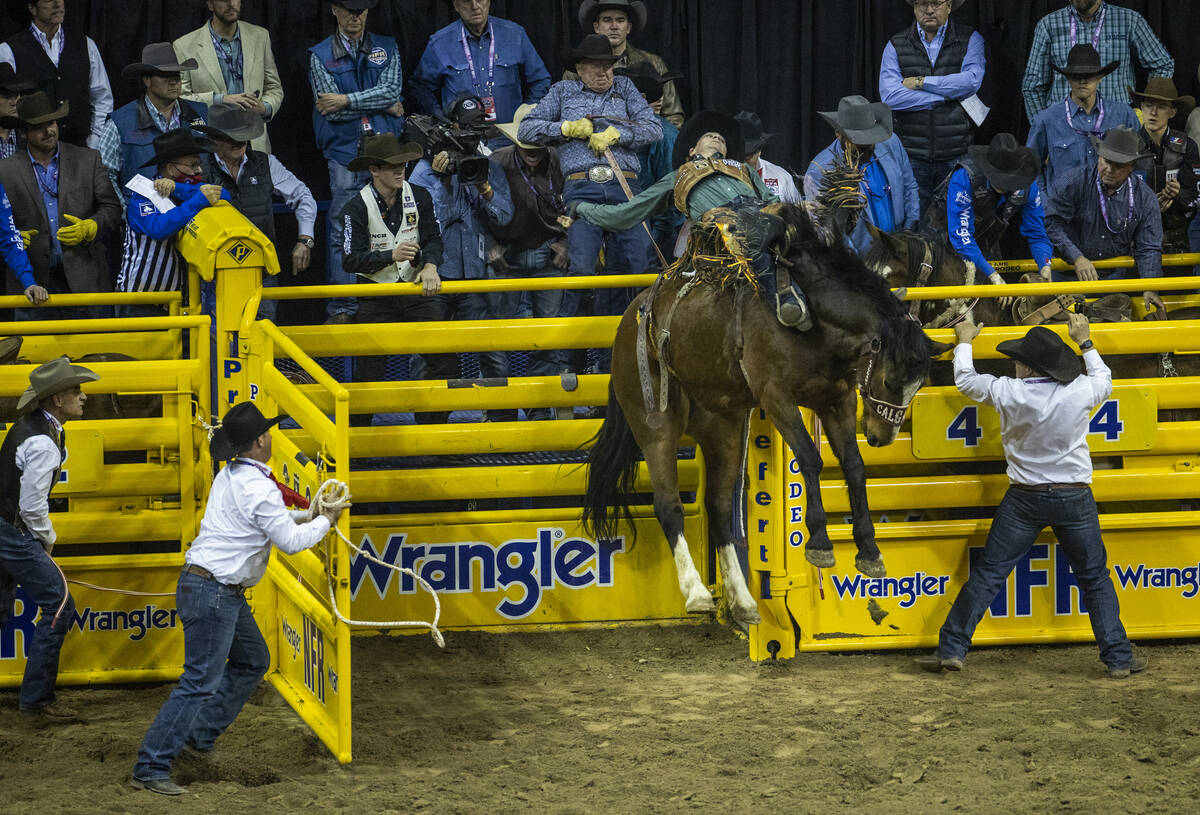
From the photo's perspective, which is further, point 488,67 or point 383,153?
point 488,67

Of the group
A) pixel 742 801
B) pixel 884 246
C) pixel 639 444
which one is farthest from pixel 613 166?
pixel 742 801

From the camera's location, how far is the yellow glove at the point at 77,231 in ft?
26.8

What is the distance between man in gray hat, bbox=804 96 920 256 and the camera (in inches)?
342

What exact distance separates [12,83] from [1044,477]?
610cm

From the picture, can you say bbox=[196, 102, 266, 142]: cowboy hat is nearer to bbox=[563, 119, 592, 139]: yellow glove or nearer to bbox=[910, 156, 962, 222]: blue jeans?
bbox=[563, 119, 592, 139]: yellow glove

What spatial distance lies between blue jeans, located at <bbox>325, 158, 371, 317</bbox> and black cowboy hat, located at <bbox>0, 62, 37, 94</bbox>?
1.82m

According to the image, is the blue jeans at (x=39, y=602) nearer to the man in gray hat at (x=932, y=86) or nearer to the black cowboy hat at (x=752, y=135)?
the black cowboy hat at (x=752, y=135)

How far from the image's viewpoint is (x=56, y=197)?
8.44 metres

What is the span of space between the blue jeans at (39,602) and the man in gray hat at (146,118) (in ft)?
9.34

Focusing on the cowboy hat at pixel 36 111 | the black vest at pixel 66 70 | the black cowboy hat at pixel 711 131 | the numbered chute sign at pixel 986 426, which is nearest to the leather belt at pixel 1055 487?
the numbered chute sign at pixel 986 426

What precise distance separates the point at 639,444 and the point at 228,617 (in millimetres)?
2089

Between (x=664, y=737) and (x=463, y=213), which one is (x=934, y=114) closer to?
(x=463, y=213)

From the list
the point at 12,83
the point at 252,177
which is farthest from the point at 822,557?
the point at 12,83

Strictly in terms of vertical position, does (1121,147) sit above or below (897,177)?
above
